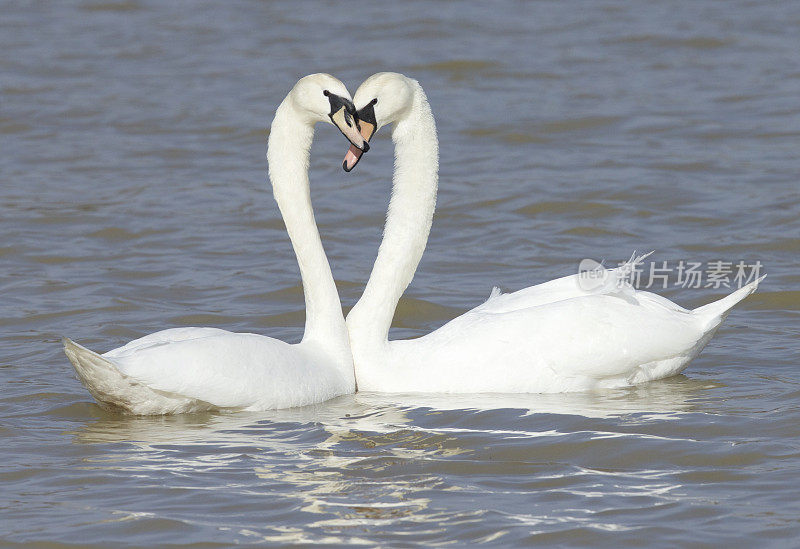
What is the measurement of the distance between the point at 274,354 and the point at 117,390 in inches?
31.9

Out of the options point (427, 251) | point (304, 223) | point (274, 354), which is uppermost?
point (304, 223)

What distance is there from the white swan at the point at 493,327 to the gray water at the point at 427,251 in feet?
0.45

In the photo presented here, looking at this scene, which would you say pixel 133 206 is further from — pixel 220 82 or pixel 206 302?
pixel 220 82

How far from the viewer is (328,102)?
7.39 meters

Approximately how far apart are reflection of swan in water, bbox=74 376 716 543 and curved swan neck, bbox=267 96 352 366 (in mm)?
379

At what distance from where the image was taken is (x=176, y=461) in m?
6.32

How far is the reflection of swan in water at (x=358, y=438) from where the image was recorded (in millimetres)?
5801

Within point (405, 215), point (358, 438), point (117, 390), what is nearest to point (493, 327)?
point (405, 215)

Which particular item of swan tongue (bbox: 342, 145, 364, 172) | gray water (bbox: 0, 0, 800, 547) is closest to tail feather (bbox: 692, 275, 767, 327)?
gray water (bbox: 0, 0, 800, 547)

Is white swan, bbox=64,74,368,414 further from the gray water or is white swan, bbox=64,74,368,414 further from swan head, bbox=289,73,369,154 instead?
the gray water

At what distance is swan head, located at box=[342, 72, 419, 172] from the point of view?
7430mm

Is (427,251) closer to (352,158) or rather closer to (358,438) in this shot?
(352,158)

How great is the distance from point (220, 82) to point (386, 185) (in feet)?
16.5

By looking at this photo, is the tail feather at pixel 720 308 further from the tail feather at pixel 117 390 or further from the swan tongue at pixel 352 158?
the tail feather at pixel 117 390
